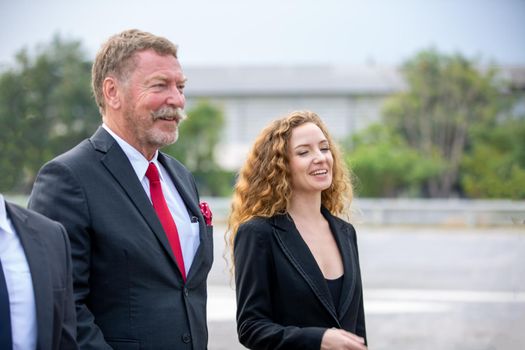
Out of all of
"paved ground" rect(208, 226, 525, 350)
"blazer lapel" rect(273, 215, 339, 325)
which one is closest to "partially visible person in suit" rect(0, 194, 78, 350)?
"blazer lapel" rect(273, 215, 339, 325)

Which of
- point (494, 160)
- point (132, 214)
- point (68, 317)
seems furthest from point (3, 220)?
point (494, 160)

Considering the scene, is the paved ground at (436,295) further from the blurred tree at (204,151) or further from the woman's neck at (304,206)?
the blurred tree at (204,151)

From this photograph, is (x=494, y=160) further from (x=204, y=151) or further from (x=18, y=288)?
(x=18, y=288)

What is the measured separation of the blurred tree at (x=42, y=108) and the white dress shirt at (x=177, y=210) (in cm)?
1882

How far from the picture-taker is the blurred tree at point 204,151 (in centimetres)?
3622

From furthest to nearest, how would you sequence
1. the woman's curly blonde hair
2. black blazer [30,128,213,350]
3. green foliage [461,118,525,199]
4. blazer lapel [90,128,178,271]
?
1. green foliage [461,118,525,199]
2. the woman's curly blonde hair
3. blazer lapel [90,128,178,271]
4. black blazer [30,128,213,350]

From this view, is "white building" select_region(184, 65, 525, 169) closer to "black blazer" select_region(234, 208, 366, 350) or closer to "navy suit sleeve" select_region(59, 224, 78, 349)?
"black blazer" select_region(234, 208, 366, 350)

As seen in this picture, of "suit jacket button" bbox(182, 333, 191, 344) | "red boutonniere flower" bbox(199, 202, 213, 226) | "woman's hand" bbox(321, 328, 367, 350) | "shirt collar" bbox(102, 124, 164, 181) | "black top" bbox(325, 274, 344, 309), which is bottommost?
"woman's hand" bbox(321, 328, 367, 350)

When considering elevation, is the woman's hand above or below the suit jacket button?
below

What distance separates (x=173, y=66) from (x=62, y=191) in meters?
0.71

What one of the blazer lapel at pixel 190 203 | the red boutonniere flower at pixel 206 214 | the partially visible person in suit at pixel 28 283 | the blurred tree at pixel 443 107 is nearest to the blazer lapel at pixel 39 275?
the partially visible person in suit at pixel 28 283

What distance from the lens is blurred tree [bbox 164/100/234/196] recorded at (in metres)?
36.2

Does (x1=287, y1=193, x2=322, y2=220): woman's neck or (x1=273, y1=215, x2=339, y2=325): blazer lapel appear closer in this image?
(x1=273, y1=215, x2=339, y2=325): blazer lapel

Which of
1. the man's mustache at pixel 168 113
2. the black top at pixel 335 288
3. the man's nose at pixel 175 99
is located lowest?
the black top at pixel 335 288
